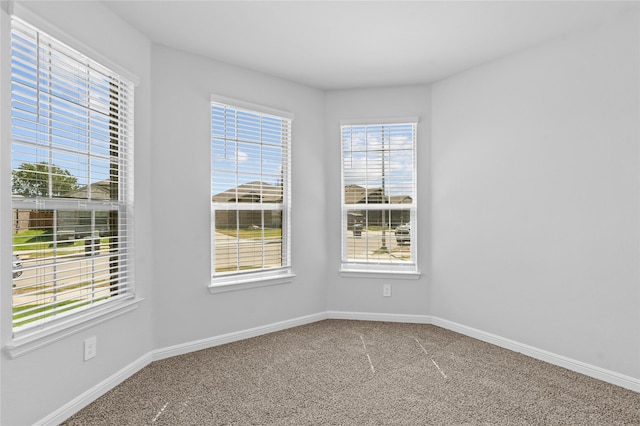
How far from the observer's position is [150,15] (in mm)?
2678

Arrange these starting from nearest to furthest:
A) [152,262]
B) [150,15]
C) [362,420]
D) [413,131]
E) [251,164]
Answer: [362,420] < [150,15] < [152,262] < [251,164] < [413,131]

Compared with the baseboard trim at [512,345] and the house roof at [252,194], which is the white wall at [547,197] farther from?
the house roof at [252,194]

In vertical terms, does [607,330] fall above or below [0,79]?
below

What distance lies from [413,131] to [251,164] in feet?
6.00

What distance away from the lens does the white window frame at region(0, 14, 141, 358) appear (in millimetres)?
1886

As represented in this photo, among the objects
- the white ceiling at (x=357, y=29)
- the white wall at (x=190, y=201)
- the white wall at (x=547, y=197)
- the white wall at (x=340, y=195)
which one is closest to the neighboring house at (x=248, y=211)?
the white wall at (x=190, y=201)

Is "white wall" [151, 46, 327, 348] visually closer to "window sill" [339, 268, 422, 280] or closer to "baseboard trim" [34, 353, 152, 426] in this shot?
"baseboard trim" [34, 353, 152, 426]

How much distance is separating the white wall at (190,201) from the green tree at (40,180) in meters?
0.82

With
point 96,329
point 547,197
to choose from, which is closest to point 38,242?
point 96,329

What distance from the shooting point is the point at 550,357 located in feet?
10.1

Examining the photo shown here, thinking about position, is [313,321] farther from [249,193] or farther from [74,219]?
[74,219]

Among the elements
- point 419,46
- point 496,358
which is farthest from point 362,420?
point 419,46

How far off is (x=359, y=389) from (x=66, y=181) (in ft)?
7.65

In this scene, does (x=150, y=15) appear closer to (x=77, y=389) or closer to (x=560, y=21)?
(x=77, y=389)
